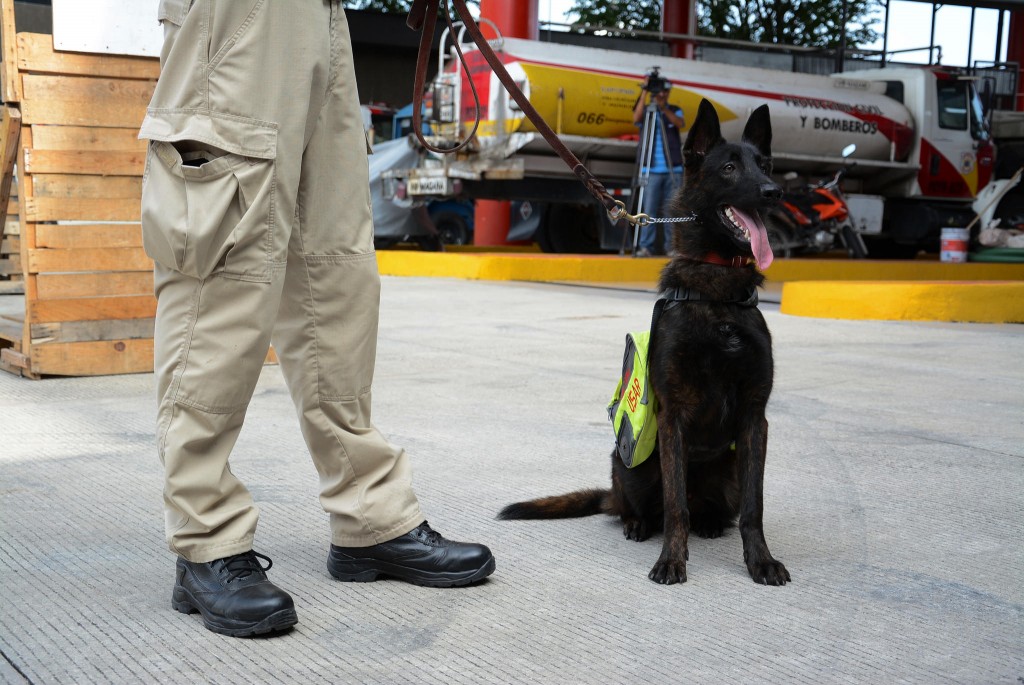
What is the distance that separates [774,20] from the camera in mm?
34875

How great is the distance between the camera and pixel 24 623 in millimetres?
2117

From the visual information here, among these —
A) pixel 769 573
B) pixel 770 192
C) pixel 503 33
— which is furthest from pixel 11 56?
pixel 503 33

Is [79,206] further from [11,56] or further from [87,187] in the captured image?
[11,56]

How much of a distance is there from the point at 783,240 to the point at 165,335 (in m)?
12.1

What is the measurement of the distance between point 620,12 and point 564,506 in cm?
3254

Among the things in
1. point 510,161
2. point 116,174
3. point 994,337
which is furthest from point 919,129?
point 116,174

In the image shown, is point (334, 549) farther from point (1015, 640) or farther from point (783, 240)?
point (783, 240)

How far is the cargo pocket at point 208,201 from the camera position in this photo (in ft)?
6.66

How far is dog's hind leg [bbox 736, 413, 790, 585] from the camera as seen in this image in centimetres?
246

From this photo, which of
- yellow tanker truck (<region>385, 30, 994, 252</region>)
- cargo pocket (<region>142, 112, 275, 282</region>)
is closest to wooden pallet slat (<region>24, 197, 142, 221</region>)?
cargo pocket (<region>142, 112, 275, 282</region>)

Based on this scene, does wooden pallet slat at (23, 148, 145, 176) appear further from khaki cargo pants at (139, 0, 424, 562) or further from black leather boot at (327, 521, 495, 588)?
black leather boot at (327, 521, 495, 588)

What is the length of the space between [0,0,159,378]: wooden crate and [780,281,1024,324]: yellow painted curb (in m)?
5.03

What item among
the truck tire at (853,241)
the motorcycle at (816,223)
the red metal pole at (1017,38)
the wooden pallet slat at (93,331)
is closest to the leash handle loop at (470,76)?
the wooden pallet slat at (93,331)

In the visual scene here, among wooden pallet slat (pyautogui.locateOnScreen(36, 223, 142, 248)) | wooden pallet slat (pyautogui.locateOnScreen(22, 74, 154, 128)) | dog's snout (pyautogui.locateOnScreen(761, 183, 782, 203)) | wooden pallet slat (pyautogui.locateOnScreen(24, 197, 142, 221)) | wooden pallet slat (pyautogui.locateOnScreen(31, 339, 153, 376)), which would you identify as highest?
wooden pallet slat (pyautogui.locateOnScreen(22, 74, 154, 128))
